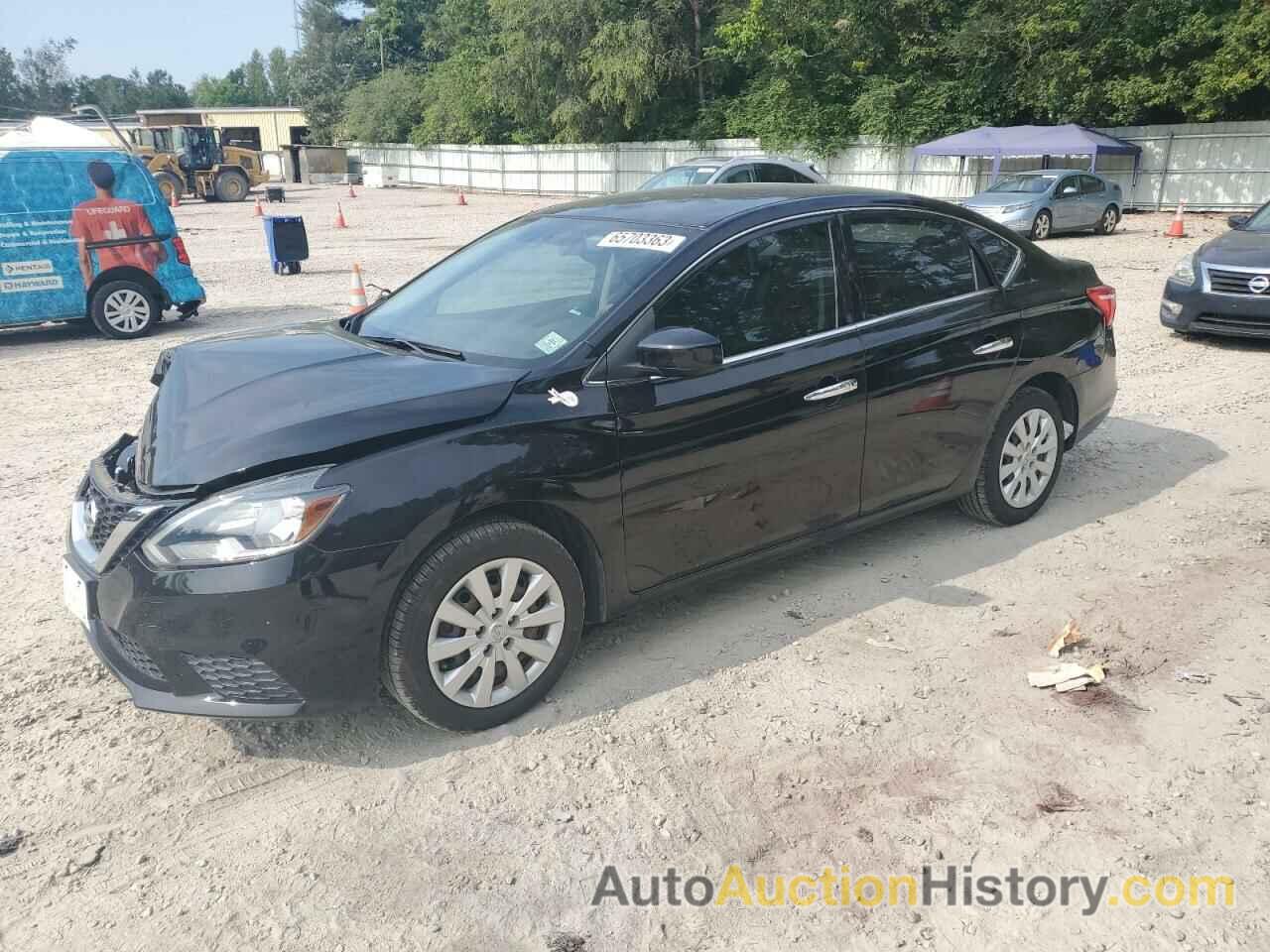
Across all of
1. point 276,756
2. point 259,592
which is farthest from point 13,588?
point 259,592

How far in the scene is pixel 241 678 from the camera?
3.03 metres

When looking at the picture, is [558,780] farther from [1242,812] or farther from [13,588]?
[13,588]

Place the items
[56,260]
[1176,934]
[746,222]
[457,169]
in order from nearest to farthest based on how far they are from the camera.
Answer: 1. [1176,934]
2. [746,222]
3. [56,260]
4. [457,169]

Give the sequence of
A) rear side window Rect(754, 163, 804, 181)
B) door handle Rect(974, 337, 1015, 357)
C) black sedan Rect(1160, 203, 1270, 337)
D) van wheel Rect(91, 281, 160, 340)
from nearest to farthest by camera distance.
Answer: door handle Rect(974, 337, 1015, 357), black sedan Rect(1160, 203, 1270, 337), van wheel Rect(91, 281, 160, 340), rear side window Rect(754, 163, 804, 181)

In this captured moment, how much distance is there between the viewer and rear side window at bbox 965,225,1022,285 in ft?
16.1

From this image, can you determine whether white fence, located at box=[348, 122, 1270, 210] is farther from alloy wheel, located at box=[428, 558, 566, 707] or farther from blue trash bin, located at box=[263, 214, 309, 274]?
alloy wheel, located at box=[428, 558, 566, 707]

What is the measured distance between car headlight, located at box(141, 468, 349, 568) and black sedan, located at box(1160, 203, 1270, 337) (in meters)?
9.01

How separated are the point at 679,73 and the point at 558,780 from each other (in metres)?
41.5

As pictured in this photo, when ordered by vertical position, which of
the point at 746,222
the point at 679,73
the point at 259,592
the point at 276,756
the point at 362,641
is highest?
the point at 679,73

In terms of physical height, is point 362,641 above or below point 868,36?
below

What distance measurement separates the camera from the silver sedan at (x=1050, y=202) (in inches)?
806

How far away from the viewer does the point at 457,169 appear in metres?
50.7

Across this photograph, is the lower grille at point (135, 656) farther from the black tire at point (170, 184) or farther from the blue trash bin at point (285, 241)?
the black tire at point (170, 184)

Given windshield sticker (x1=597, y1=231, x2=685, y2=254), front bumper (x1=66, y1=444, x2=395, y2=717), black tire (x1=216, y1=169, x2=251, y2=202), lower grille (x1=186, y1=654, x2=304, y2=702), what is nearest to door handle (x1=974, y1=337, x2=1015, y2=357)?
windshield sticker (x1=597, y1=231, x2=685, y2=254)
